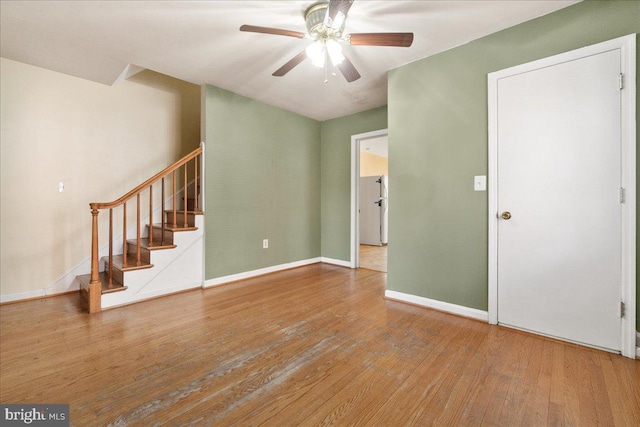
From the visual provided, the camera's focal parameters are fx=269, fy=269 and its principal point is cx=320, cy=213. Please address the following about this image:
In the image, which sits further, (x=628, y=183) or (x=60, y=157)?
(x=60, y=157)

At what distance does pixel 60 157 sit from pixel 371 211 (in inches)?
224

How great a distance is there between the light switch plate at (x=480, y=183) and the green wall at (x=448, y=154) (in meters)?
0.04

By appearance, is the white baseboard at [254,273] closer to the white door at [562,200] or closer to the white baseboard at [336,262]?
the white baseboard at [336,262]

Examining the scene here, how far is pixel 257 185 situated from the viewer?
3729 millimetres

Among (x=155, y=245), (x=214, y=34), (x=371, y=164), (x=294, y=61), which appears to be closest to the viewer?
(x=294, y=61)

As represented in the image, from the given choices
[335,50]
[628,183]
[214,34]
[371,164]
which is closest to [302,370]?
[335,50]

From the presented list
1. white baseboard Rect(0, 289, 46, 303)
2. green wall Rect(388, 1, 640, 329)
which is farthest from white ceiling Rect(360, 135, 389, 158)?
white baseboard Rect(0, 289, 46, 303)

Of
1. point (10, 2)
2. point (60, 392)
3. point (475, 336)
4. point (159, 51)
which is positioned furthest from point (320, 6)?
point (60, 392)

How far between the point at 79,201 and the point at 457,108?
13.6ft

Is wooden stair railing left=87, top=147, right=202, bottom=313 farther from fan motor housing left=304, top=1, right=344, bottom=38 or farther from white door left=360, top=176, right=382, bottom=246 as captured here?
white door left=360, top=176, right=382, bottom=246

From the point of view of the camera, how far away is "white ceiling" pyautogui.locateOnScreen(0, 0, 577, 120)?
189 cm

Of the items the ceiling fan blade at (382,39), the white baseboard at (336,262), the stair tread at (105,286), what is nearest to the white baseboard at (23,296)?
the stair tread at (105,286)

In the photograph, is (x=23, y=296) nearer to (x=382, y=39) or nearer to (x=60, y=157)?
(x=60, y=157)

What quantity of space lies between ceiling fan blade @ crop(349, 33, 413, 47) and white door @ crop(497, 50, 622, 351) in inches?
40.3
